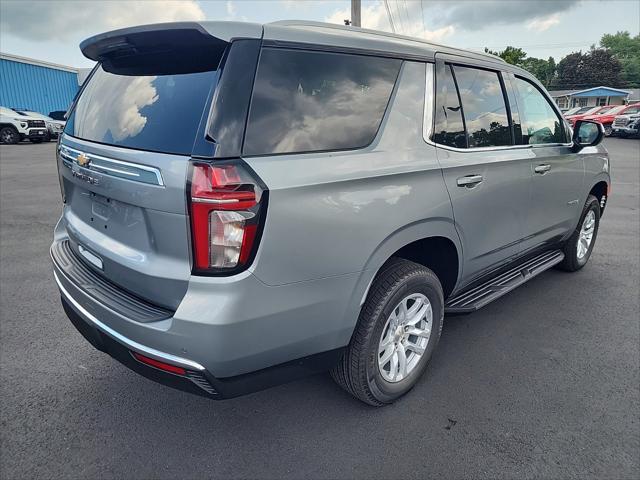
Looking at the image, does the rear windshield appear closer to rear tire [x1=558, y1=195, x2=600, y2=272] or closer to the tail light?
the tail light

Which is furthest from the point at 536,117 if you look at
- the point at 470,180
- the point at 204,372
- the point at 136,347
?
the point at 136,347

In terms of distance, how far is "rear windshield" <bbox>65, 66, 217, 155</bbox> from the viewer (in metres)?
1.85

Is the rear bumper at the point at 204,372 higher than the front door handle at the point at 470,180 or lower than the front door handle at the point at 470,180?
lower

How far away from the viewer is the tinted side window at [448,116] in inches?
102

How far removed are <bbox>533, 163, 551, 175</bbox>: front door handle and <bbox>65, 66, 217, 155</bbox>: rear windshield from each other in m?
2.59

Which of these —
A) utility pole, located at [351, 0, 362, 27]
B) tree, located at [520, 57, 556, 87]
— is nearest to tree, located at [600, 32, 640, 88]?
tree, located at [520, 57, 556, 87]

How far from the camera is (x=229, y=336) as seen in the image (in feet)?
5.74

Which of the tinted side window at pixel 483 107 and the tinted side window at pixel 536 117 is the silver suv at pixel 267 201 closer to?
the tinted side window at pixel 483 107

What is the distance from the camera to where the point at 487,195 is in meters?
2.87

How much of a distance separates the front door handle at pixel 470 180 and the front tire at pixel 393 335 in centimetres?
55

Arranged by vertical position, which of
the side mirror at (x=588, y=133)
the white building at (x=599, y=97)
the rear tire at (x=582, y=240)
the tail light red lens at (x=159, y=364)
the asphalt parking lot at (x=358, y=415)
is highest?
the white building at (x=599, y=97)

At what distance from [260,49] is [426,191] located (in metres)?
1.11

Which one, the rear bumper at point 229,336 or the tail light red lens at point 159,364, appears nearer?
the rear bumper at point 229,336

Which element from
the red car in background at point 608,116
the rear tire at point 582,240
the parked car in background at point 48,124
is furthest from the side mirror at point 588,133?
the red car in background at point 608,116
